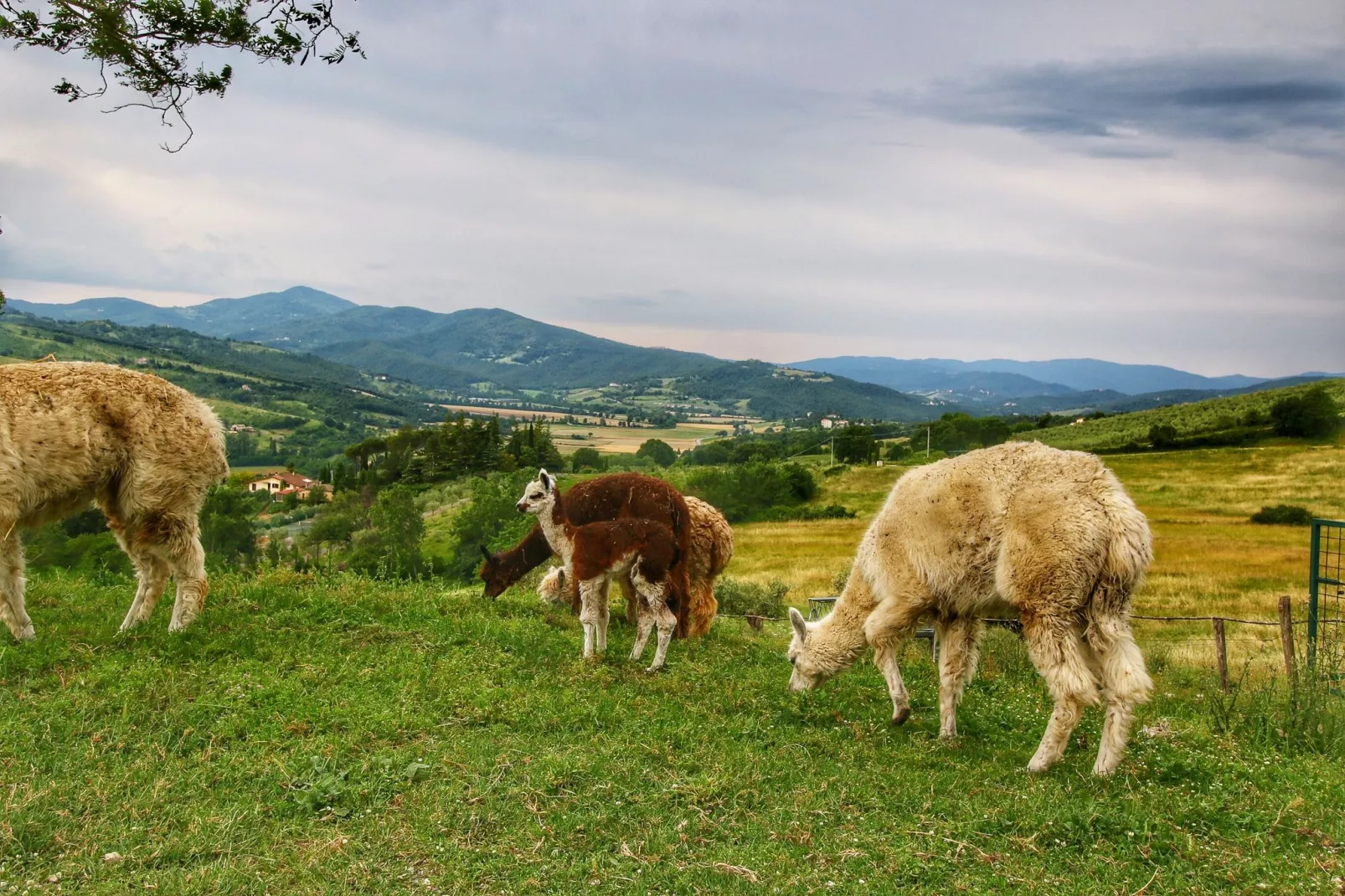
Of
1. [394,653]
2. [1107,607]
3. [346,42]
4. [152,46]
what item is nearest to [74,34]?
[152,46]

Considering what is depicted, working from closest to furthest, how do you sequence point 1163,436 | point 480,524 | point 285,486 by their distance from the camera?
point 480,524 < point 1163,436 < point 285,486

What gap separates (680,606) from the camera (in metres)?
11.3

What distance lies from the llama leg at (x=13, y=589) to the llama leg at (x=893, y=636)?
9667mm

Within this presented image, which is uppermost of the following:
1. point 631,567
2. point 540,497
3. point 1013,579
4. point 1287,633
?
point 540,497

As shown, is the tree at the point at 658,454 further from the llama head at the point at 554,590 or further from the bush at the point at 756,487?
the llama head at the point at 554,590

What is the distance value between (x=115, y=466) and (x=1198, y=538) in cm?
5333

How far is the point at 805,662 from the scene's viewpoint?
9.70m

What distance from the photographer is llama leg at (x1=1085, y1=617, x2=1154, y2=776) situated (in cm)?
737

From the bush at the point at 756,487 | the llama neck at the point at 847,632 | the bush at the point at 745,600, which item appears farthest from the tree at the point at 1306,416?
the llama neck at the point at 847,632

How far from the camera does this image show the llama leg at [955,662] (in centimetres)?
881

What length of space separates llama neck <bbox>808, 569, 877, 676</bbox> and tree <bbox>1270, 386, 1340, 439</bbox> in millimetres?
82297

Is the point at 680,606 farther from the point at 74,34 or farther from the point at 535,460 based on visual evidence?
the point at 535,460

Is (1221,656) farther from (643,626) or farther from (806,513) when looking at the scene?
(806,513)

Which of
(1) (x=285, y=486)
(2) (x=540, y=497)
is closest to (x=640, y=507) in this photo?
(2) (x=540, y=497)
